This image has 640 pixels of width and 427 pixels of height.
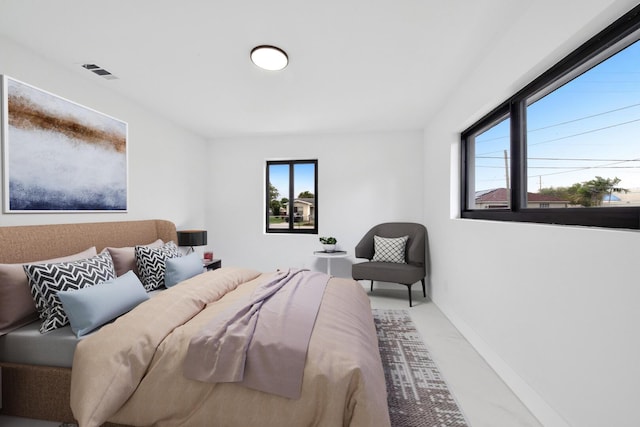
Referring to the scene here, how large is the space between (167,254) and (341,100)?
2504 mm

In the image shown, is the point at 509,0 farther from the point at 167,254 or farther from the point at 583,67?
the point at 167,254

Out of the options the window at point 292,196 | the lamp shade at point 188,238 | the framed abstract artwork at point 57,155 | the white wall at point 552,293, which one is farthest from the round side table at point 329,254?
the framed abstract artwork at point 57,155

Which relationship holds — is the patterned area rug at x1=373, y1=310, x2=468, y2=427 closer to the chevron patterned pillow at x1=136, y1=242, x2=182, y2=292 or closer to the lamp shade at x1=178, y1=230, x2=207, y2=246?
the chevron patterned pillow at x1=136, y1=242, x2=182, y2=292

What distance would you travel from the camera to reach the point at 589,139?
1.54 m

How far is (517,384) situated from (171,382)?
2.12 m

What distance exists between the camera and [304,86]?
114 inches

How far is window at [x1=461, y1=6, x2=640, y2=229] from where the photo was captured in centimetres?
131

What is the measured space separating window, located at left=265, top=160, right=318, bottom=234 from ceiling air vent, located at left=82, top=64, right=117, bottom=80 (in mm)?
2544

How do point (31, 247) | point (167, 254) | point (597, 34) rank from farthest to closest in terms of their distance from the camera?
point (167, 254), point (31, 247), point (597, 34)

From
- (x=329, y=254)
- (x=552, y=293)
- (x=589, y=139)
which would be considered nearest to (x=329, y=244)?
(x=329, y=254)

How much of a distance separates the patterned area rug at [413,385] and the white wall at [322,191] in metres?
2.05

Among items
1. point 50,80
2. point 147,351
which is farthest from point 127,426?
point 50,80

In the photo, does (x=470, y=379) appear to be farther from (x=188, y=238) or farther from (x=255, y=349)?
(x=188, y=238)

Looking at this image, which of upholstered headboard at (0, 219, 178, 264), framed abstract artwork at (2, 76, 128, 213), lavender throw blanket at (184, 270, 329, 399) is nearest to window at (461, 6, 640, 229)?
lavender throw blanket at (184, 270, 329, 399)
